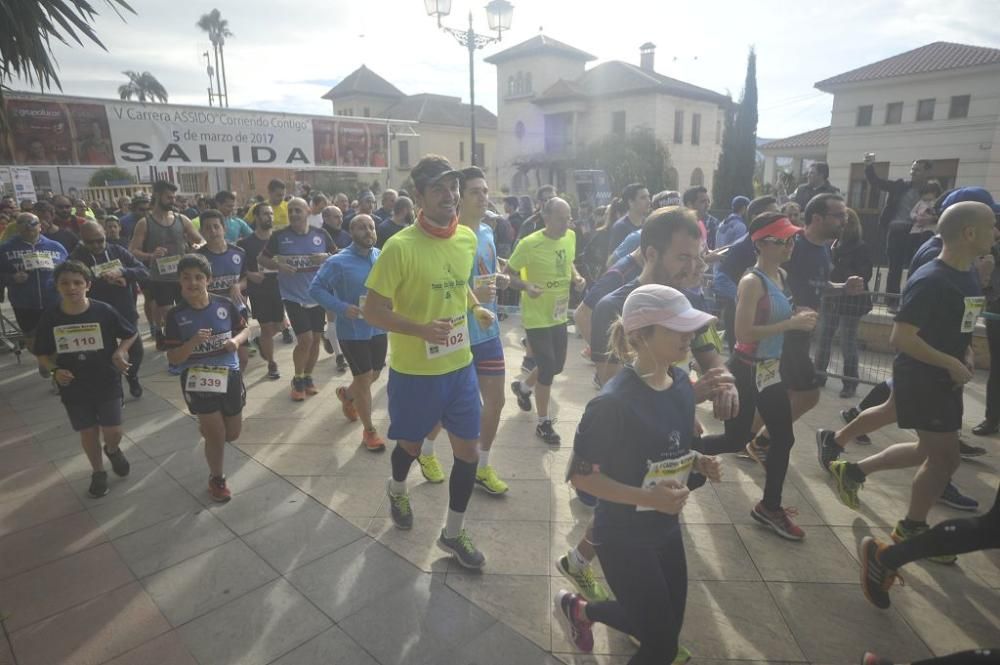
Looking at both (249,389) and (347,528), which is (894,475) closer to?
(347,528)

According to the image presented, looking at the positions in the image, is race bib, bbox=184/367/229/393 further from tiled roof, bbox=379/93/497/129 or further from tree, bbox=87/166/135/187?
tiled roof, bbox=379/93/497/129

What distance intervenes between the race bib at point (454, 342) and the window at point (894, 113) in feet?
117

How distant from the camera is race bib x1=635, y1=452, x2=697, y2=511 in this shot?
85.2 inches

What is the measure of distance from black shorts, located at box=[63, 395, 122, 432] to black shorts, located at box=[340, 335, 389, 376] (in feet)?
5.80

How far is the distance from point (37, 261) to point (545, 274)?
623 centimetres

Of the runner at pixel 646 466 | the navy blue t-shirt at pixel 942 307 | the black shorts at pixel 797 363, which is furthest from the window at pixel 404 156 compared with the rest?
the runner at pixel 646 466

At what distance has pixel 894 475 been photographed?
4.51m

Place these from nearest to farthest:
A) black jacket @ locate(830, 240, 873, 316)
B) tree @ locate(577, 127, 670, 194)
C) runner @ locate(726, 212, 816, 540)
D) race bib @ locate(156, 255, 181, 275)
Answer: runner @ locate(726, 212, 816, 540) → black jacket @ locate(830, 240, 873, 316) → race bib @ locate(156, 255, 181, 275) → tree @ locate(577, 127, 670, 194)

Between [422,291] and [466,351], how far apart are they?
1.52 ft

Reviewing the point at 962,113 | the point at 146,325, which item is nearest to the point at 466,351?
the point at 146,325

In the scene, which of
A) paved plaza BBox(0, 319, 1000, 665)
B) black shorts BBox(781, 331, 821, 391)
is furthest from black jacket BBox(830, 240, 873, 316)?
black shorts BBox(781, 331, 821, 391)

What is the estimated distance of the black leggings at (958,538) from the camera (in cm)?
247

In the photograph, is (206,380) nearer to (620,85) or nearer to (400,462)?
(400,462)

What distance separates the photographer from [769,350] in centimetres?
355
